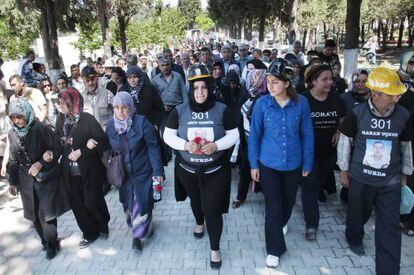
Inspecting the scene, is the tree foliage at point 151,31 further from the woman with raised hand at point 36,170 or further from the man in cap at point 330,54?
the woman with raised hand at point 36,170

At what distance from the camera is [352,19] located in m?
9.77

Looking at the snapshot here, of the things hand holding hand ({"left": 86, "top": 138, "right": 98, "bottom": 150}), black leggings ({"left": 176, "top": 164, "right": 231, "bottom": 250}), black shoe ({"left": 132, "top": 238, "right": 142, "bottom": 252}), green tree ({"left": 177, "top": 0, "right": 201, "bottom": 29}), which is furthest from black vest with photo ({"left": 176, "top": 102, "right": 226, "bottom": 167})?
green tree ({"left": 177, "top": 0, "right": 201, "bottom": 29})

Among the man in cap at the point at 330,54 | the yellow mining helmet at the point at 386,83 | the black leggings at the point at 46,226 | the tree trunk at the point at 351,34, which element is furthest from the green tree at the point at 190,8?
the yellow mining helmet at the point at 386,83

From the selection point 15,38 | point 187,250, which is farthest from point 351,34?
point 15,38

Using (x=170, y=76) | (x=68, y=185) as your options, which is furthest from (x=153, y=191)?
(x=170, y=76)

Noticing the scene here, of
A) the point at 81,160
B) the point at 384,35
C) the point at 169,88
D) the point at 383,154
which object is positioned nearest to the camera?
the point at 383,154

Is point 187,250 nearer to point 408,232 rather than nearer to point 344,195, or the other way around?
point 344,195

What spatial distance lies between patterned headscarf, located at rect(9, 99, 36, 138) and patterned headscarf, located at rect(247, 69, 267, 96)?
2.52m

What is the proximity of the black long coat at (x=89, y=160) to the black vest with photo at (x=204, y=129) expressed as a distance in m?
1.17

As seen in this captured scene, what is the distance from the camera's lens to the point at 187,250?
4.24 m

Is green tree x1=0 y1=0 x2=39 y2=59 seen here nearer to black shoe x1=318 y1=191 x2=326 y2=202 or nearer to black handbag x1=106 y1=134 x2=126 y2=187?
black handbag x1=106 y1=134 x2=126 y2=187

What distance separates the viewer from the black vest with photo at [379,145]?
3.24 meters

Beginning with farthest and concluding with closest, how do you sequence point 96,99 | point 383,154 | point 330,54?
point 330,54 → point 96,99 → point 383,154

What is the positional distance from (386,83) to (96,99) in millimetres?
4470
